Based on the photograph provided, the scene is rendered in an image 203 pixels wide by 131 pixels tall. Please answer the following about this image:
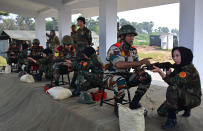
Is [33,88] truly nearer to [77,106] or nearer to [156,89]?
[77,106]

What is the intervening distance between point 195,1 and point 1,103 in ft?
18.2

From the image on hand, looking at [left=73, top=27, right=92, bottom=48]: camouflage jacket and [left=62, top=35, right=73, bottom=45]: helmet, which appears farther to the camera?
[left=73, top=27, right=92, bottom=48]: camouflage jacket

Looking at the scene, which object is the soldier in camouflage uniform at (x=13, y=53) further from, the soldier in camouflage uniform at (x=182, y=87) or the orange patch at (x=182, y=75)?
the orange patch at (x=182, y=75)

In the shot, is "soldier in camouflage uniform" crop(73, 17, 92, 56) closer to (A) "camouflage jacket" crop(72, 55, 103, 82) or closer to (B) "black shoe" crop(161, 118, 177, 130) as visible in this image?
(A) "camouflage jacket" crop(72, 55, 103, 82)

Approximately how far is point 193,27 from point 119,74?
2291 millimetres

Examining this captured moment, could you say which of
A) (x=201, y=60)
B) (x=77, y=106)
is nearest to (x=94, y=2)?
(x=201, y=60)

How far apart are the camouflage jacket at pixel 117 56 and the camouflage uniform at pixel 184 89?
0.76m

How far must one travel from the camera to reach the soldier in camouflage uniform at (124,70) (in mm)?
2914

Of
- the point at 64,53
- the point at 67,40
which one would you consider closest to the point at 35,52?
the point at 64,53

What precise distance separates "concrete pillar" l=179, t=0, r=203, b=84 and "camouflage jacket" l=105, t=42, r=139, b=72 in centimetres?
183

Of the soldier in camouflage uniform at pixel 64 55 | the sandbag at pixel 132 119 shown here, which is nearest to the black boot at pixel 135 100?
the sandbag at pixel 132 119

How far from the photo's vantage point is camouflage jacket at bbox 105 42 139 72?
117 inches

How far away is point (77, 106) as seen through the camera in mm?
3621

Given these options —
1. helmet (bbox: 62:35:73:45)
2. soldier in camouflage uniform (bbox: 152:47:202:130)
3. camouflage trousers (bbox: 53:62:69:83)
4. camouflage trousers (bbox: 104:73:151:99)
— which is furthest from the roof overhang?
soldier in camouflage uniform (bbox: 152:47:202:130)
